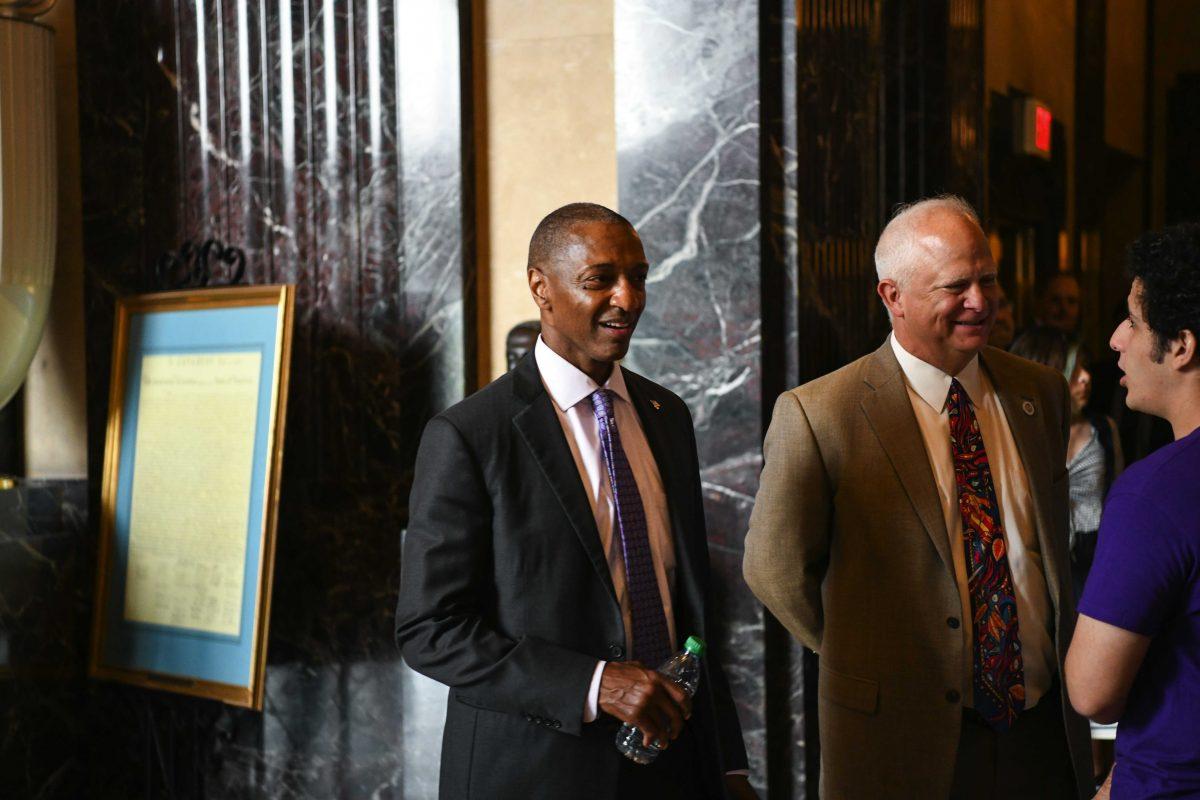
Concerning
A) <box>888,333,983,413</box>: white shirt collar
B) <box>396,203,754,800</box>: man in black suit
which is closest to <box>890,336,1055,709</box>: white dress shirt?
<box>888,333,983,413</box>: white shirt collar

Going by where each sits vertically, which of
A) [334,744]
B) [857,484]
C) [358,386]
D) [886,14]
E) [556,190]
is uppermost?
[886,14]

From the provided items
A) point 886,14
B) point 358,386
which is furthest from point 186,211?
point 886,14

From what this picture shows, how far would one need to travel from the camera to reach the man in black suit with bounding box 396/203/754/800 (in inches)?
82.0

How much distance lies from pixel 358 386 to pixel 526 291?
614 mm

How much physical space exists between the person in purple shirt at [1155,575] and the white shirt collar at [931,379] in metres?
0.50

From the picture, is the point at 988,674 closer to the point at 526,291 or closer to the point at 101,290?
the point at 526,291

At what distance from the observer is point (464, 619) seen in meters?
2.11

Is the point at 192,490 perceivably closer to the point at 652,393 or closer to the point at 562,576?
the point at 652,393

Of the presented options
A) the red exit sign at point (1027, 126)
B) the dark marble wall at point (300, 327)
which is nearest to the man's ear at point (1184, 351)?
the dark marble wall at point (300, 327)

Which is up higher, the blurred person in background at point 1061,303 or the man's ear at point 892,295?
the blurred person in background at point 1061,303

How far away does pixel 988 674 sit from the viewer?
2387 millimetres

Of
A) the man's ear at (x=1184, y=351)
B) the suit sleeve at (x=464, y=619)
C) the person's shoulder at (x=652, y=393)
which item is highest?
the man's ear at (x=1184, y=351)

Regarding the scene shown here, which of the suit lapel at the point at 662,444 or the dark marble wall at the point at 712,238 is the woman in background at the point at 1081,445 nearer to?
the dark marble wall at the point at 712,238

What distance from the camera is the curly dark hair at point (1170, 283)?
1967 millimetres
